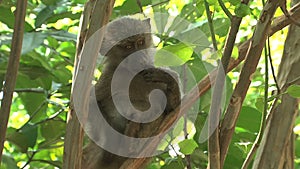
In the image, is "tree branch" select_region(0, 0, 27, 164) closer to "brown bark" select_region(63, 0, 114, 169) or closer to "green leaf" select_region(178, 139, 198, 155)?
"brown bark" select_region(63, 0, 114, 169)

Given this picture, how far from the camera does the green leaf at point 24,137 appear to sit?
159 centimetres

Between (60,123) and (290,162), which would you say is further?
(60,123)

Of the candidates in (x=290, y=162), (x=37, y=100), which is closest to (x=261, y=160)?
(x=290, y=162)

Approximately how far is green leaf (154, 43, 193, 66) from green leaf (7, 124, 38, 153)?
32.5 inches

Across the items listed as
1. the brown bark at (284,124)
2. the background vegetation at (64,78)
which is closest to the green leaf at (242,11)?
the background vegetation at (64,78)

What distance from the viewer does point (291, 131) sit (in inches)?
51.4

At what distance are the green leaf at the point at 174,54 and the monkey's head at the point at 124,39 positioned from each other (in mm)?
783

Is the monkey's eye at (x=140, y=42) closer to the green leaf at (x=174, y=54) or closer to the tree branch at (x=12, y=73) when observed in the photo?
the tree branch at (x=12, y=73)

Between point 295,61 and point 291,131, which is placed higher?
point 295,61

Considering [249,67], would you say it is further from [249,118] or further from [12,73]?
[249,118]

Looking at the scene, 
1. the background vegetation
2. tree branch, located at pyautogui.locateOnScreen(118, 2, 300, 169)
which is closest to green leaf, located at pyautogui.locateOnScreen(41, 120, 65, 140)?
the background vegetation

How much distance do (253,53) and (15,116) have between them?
2.86 m

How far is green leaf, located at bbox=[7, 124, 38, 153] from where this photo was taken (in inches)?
62.4

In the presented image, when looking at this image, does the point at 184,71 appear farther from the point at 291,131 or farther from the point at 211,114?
the point at 211,114
